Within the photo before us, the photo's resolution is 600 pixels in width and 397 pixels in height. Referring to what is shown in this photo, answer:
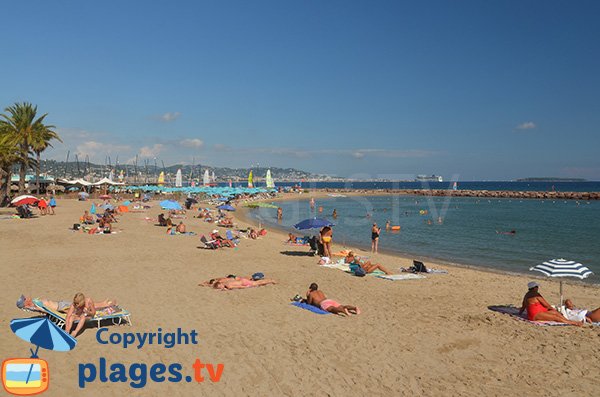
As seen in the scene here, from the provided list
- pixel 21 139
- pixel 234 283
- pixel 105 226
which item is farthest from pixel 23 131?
pixel 234 283

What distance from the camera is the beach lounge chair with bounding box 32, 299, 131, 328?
7.87m

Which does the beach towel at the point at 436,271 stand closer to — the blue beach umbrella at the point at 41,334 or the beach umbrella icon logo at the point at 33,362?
the beach umbrella icon logo at the point at 33,362

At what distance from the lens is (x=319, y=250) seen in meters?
17.8

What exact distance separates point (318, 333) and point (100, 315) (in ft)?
13.5

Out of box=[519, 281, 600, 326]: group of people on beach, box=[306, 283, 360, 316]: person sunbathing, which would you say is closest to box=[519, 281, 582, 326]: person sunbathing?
box=[519, 281, 600, 326]: group of people on beach

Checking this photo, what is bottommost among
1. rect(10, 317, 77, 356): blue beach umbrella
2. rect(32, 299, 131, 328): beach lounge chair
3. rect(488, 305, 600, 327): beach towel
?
rect(488, 305, 600, 327): beach towel

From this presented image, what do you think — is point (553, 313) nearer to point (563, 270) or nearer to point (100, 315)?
point (563, 270)

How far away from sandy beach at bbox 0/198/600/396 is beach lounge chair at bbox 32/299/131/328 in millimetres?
248

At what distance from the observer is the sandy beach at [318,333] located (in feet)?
20.5

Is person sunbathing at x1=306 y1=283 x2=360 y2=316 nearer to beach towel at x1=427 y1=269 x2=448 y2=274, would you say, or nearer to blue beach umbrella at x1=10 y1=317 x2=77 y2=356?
blue beach umbrella at x1=10 y1=317 x2=77 y2=356

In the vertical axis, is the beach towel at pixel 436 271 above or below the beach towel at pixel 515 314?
below

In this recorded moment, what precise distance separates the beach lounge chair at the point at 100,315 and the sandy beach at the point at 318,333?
0.25m

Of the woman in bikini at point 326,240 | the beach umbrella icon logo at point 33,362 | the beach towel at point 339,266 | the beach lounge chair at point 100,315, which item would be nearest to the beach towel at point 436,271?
the beach towel at point 339,266

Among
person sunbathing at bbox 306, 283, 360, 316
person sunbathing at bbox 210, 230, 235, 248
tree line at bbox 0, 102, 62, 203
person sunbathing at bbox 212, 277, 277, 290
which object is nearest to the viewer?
person sunbathing at bbox 306, 283, 360, 316
